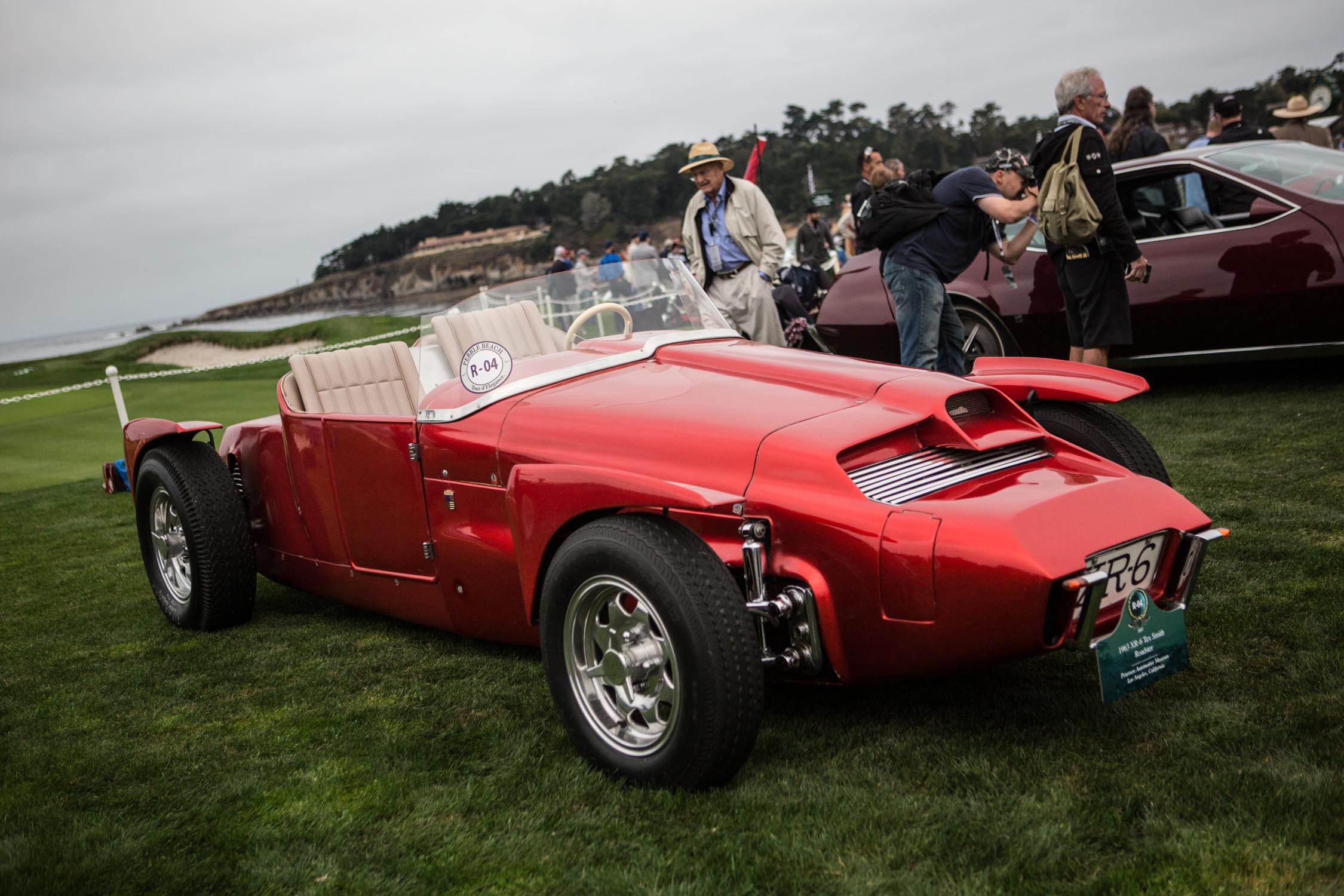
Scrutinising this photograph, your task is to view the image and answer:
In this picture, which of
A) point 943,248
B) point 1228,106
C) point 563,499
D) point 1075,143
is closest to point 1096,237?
point 1075,143

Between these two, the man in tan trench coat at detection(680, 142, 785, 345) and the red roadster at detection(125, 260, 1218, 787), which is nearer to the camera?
the red roadster at detection(125, 260, 1218, 787)

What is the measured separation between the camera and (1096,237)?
530 cm

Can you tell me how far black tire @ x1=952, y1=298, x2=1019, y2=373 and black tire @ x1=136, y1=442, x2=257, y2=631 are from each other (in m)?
4.79

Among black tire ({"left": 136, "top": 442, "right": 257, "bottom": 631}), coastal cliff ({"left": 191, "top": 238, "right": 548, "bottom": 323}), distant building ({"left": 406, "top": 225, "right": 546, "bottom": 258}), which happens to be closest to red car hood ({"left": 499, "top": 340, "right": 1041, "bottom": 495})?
black tire ({"left": 136, "top": 442, "right": 257, "bottom": 631})

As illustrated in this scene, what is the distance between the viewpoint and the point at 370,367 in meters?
4.52

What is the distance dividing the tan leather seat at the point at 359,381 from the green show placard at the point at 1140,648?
2708 millimetres

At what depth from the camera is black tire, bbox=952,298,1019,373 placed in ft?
23.6

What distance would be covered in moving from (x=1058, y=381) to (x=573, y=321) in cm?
173

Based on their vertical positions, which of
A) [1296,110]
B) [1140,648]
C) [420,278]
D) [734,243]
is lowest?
[1140,648]

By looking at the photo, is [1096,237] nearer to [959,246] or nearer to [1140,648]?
[959,246]

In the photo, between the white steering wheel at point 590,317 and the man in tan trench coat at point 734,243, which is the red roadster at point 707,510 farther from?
the man in tan trench coat at point 734,243

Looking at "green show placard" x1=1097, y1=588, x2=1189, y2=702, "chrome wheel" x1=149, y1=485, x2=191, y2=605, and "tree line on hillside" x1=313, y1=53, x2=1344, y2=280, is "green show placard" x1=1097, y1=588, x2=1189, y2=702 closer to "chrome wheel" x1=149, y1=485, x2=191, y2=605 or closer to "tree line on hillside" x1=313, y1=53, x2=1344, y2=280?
"chrome wheel" x1=149, y1=485, x2=191, y2=605

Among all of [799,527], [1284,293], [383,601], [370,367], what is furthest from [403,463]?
[1284,293]

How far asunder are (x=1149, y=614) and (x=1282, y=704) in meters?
0.51
